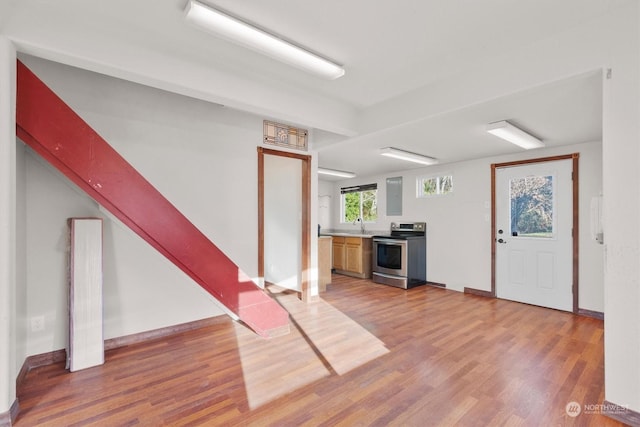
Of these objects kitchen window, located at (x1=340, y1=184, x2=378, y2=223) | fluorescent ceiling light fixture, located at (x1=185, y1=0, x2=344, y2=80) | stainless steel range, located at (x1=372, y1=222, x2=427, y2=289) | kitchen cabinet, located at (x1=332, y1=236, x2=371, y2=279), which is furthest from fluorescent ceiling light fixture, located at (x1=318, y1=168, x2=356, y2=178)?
fluorescent ceiling light fixture, located at (x1=185, y1=0, x2=344, y2=80)

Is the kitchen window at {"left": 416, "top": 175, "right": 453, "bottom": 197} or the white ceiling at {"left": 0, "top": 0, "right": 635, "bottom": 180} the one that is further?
the kitchen window at {"left": 416, "top": 175, "right": 453, "bottom": 197}

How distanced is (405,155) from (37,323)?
466 cm

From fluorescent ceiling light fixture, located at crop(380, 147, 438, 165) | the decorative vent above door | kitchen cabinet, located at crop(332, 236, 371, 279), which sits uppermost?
the decorative vent above door

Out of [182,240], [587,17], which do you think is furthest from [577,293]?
[182,240]

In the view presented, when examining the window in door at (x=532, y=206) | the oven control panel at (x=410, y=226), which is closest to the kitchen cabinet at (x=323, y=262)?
the oven control panel at (x=410, y=226)

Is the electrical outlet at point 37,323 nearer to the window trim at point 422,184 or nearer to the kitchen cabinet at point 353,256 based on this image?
the kitchen cabinet at point 353,256

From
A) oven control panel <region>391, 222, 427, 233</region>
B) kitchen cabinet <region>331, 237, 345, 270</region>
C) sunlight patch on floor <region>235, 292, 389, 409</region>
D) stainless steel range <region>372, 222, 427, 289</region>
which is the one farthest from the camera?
kitchen cabinet <region>331, 237, 345, 270</region>

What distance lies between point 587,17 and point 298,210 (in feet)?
11.6

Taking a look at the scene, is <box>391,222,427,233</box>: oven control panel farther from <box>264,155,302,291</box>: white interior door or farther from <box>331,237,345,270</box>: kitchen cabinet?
<box>264,155,302,291</box>: white interior door

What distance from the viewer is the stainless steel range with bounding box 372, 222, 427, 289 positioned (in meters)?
5.53

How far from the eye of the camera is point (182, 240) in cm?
254

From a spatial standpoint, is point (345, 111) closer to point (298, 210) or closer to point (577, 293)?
point (298, 210)

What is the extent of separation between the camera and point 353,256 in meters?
6.41

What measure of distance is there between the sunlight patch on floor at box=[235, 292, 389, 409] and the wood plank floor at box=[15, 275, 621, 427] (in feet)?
0.04
